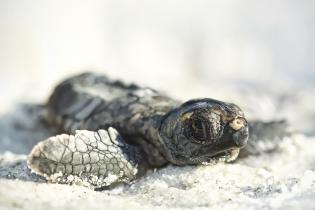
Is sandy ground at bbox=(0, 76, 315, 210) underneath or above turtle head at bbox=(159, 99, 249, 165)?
underneath

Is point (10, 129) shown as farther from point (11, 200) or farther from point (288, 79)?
point (288, 79)

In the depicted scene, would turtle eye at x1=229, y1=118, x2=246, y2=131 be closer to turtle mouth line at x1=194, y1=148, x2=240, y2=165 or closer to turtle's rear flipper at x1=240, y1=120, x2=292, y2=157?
turtle mouth line at x1=194, y1=148, x2=240, y2=165

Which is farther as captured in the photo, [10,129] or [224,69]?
[224,69]

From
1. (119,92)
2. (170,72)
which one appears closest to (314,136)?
(119,92)

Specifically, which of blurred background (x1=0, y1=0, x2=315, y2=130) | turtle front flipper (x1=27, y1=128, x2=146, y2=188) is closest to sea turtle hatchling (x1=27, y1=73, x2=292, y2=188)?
turtle front flipper (x1=27, y1=128, x2=146, y2=188)

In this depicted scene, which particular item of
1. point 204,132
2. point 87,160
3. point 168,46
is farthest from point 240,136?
point 168,46

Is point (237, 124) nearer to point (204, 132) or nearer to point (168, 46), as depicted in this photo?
point (204, 132)

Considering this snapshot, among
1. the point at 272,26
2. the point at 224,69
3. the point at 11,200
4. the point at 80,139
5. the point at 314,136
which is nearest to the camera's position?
the point at 11,200
